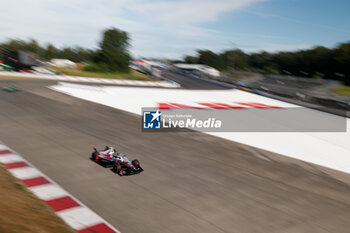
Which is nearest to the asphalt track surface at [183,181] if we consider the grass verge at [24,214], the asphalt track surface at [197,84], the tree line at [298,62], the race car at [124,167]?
the race car at [124,167]

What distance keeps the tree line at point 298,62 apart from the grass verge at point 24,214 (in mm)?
67088

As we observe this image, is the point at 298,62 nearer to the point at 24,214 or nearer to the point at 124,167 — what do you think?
the point at 124,167

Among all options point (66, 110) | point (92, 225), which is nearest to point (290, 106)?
point (66, 110)

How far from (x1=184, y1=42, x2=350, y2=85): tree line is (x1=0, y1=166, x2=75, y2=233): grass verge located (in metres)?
67.1

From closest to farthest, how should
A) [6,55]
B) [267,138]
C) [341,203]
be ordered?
[341,203] → [267,138] → [6,55]

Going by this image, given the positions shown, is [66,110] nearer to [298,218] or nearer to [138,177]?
[138,177]

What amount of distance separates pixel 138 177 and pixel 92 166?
1.52 metres

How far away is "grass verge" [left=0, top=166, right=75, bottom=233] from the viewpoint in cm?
465

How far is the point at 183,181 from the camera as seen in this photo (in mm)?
8133

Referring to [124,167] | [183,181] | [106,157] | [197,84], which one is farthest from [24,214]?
[197,84]

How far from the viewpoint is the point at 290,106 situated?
2809 cm

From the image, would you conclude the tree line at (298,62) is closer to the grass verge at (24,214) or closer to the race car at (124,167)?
the race car at (124,167)

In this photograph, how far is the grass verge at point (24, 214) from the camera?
465 centimetres

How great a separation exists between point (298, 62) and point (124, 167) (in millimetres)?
98292
